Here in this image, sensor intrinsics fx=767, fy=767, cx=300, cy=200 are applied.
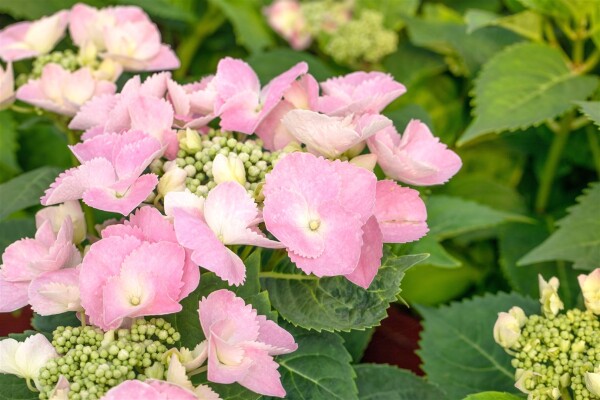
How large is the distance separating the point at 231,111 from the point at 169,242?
19cm

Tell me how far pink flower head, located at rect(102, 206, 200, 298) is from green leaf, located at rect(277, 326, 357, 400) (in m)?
0.19

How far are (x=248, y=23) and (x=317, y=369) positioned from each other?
0.90 metres

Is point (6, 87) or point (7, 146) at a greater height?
→ point (6, 87)

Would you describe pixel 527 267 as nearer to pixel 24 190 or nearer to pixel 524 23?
pixel 524 23

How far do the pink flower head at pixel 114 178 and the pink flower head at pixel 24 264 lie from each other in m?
0.04

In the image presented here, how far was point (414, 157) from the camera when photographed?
756 millimetres

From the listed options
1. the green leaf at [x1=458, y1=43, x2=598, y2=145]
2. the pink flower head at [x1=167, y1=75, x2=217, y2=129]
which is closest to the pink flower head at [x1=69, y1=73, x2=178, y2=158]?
the pink flower head at [x1=167, y1=75, x2=217, y2=129]

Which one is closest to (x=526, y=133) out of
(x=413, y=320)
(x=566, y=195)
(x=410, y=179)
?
(x=566, y=195)

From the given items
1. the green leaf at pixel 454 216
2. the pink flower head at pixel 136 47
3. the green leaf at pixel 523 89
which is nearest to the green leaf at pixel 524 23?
the green leaf at pixel 523 89

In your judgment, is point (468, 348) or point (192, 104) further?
point (468, 348)

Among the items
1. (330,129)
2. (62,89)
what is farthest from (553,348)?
(62,89)

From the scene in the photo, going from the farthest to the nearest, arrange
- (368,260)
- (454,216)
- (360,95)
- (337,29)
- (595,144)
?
(337,29) → (595,144) → (454,216) → (360,95) → (368,260)

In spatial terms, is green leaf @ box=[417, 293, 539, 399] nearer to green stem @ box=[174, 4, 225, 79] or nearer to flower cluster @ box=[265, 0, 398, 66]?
flower cluster @ box=[265, 0, 398, 66]

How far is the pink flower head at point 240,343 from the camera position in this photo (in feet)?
2.02
